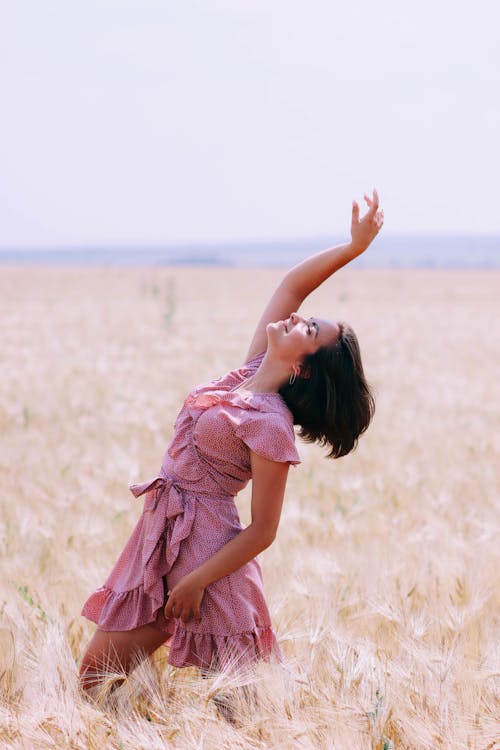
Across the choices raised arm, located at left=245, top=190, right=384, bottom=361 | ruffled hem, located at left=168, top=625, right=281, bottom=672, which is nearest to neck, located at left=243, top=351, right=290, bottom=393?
raised arm, located at left=245, top=190, right=384, bottom=361

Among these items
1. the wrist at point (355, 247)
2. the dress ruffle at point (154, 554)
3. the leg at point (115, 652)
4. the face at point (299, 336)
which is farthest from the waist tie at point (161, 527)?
the wrist at point (355, 247)

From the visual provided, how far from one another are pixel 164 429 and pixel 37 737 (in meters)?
4.70

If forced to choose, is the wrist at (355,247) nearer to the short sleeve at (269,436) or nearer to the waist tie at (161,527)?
the short sleeve at (269,436)

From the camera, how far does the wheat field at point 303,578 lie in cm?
227

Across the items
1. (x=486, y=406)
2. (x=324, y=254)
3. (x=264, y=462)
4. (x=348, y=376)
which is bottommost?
(x=486, y=406)

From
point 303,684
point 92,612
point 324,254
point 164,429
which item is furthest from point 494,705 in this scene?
point 164,429

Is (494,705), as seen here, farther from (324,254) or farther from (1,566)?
(1,566)

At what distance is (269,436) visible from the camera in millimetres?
2496

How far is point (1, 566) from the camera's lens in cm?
357

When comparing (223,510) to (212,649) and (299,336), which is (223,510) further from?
(299,336)

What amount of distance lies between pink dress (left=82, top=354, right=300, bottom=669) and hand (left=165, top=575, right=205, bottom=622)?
0.15ft

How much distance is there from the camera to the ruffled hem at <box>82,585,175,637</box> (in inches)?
103

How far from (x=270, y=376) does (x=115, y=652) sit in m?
0.86

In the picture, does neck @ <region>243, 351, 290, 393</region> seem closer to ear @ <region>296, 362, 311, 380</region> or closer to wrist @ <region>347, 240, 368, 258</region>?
ear @ <region>296, 362, 311, 380</region>
